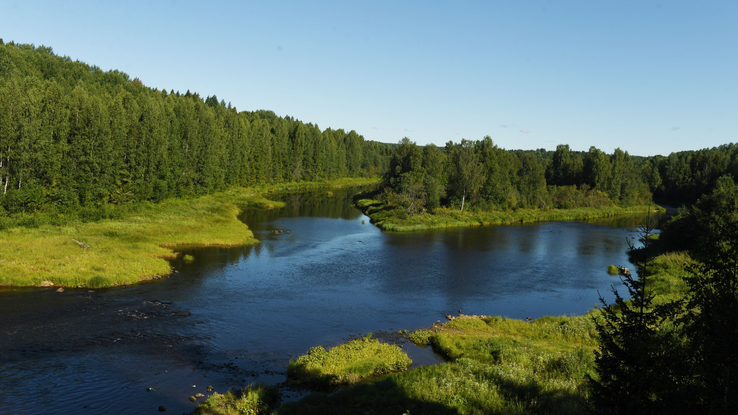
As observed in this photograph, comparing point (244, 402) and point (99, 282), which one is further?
point (99, 282)

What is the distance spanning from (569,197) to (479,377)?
364 feet

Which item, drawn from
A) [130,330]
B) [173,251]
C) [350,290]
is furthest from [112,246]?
[350,290]

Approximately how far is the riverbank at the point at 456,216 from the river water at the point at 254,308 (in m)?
13.4

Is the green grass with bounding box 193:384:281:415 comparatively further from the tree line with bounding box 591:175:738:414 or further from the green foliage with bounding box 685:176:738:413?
the green foliage with bounding box 685:176:738:413

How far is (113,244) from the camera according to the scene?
51781 millimetres

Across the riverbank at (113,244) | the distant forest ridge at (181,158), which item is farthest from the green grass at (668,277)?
the distant forest ridge at (181,158)

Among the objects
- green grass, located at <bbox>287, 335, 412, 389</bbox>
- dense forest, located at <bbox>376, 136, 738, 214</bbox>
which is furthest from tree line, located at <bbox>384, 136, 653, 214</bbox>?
green grass, located at <bbox>287, 335, 412, 389</bbox>

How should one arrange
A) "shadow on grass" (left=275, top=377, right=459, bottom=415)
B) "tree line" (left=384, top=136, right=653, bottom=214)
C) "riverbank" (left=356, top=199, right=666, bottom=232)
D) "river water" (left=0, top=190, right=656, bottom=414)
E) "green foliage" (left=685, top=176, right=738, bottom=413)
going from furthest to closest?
1. "tree line" (left=384, top=136, right=653, bottom=214)
2. "riverbank" (left=356, top=199, right=666, bottom=232)
3. "river water" (left=0, top=190, right=656, bottom=414)
4. "shadow on grass" (left=275, top=377, right=459, bottom=415)
5. "green foliage" (left=685, top=176, right=738, bottom=413)

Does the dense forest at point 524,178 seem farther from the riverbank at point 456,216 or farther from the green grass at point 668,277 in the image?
the green grass at point 668,277

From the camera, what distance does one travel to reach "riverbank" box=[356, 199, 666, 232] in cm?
8877

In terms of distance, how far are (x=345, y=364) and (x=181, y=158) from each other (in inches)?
3271

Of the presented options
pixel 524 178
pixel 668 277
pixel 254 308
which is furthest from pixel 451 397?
pixel 524 178

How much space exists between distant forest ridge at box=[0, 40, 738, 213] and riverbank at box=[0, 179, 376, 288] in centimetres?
649

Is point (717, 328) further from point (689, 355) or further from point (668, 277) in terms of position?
point (668, 277)
